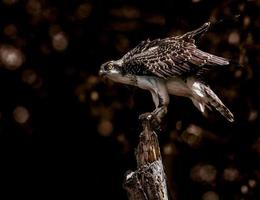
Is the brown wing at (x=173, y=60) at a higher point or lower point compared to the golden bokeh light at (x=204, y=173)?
lower

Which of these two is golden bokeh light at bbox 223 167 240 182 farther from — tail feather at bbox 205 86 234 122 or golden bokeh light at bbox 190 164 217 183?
tail feather at bbox 205 86 234 122

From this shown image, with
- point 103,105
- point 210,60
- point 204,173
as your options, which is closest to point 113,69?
point 210,60

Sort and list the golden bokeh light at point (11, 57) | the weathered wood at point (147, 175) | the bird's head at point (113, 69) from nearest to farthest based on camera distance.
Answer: the weathered wood at point (147, 175) → the bird's head at point (113, 69) → the golden bokeh light at point (11, 57)

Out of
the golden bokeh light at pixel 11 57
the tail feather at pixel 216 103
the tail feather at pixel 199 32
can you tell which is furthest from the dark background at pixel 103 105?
Result: the tail feather at pixel 216 103

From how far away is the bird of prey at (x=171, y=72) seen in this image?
1687mm

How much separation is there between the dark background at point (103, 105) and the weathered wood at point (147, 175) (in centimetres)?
80

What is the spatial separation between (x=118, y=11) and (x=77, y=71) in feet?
0.99

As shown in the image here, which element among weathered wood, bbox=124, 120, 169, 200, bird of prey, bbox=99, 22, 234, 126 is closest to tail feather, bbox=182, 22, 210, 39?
bird of prey, bbox=99, 22, 234, 126

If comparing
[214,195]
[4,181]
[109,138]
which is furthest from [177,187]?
[4,181]

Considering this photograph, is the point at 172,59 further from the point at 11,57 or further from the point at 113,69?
the point at 11,57

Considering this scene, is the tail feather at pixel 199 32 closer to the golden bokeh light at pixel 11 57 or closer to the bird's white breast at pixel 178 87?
the bird's white breast at pixel 178 87

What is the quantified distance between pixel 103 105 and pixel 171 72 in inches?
34.7

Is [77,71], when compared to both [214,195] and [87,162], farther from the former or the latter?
[214,195]

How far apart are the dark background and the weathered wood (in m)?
0.80
